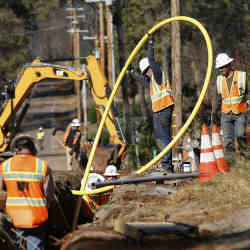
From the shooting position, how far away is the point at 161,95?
11.5 metres

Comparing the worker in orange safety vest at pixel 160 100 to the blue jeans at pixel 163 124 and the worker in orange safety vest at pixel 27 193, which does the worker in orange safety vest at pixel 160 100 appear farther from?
the worker in orange safety vest at pixel 27 193

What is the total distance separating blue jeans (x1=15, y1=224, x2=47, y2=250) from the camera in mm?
6932

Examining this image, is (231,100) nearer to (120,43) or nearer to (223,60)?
(223,60)

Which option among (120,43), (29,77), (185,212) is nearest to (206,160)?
(185,212)

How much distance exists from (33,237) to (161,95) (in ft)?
16.6

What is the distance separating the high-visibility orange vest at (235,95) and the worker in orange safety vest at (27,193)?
5.44 m

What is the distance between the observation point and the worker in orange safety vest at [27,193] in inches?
273

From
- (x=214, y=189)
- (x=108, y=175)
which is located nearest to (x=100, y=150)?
(x=108, y=175)

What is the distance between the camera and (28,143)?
23.1 ft

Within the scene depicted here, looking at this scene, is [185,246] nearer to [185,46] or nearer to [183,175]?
[183,175]

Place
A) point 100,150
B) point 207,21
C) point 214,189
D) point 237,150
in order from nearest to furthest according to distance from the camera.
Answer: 1. point 214,189
2. point 237,150
3. point 100,150
4. point 207,21

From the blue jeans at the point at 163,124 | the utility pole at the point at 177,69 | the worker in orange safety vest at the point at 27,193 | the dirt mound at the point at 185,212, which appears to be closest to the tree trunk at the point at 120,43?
the utility pole at the point at 177,69

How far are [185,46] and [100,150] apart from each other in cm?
2140

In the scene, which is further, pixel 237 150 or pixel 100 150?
pixel 100 150
